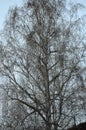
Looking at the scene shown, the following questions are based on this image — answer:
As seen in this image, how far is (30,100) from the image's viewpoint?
2275cm

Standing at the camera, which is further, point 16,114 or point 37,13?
point 37,13

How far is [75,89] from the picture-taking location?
22.8m

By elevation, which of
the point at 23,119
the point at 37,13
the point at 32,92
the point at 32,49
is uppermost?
the point at 37,13

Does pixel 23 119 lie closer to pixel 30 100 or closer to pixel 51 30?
pixel 30 100

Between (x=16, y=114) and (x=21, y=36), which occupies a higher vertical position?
(x=21, y=36)

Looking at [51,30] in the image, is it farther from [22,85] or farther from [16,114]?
[16,114]

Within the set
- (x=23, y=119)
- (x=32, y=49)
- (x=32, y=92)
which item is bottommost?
(x=23, y=119)

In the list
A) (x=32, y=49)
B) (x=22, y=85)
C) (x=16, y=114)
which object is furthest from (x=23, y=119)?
(x=32, y=49)

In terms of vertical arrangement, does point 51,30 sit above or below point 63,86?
above

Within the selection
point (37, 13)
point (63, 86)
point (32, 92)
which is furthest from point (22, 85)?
point (37, 13)

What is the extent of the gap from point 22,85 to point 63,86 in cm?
212

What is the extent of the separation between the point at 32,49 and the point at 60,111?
3.58 meters

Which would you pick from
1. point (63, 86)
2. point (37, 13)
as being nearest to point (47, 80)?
point (63, 86)

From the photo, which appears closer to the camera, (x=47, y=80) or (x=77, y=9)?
(x=47, y=80)
